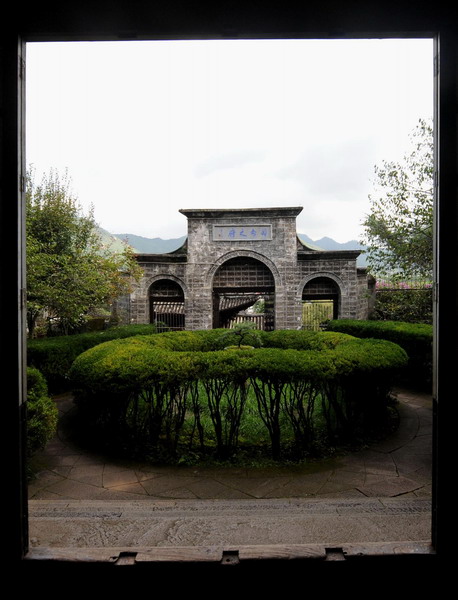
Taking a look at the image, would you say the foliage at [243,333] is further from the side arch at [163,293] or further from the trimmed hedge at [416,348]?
the side arch at [163,293]

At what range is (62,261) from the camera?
28.9ft

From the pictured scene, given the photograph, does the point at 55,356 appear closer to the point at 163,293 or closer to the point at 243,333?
the point at 243,333

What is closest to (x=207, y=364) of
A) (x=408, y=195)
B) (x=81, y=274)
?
(x=81, y=274)

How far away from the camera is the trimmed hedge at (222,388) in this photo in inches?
177

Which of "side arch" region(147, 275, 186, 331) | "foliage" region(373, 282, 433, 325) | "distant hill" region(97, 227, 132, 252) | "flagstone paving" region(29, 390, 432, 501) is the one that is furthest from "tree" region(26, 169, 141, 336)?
"foliage" region(373, 282, 433, 325)

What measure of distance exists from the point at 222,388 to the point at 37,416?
207cm

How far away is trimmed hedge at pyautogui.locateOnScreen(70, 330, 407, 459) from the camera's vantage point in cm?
449

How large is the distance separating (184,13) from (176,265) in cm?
1236

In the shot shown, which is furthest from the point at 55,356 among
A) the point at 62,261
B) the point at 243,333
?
the point at 243,333

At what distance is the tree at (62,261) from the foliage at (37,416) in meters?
3.87

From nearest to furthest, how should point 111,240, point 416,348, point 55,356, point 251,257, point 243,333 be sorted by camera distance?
point 243,333 < point 55,356 < point 416,348 < point 111,240 < point 251,257

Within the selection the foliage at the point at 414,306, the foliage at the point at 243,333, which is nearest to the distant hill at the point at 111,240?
the foliage at the point at 243,333

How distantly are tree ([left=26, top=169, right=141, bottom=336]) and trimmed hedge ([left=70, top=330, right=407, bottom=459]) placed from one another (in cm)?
370

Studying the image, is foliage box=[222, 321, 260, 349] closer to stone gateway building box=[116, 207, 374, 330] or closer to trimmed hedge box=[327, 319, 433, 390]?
trimmed hedge box=[327, 319, 433, 390]
